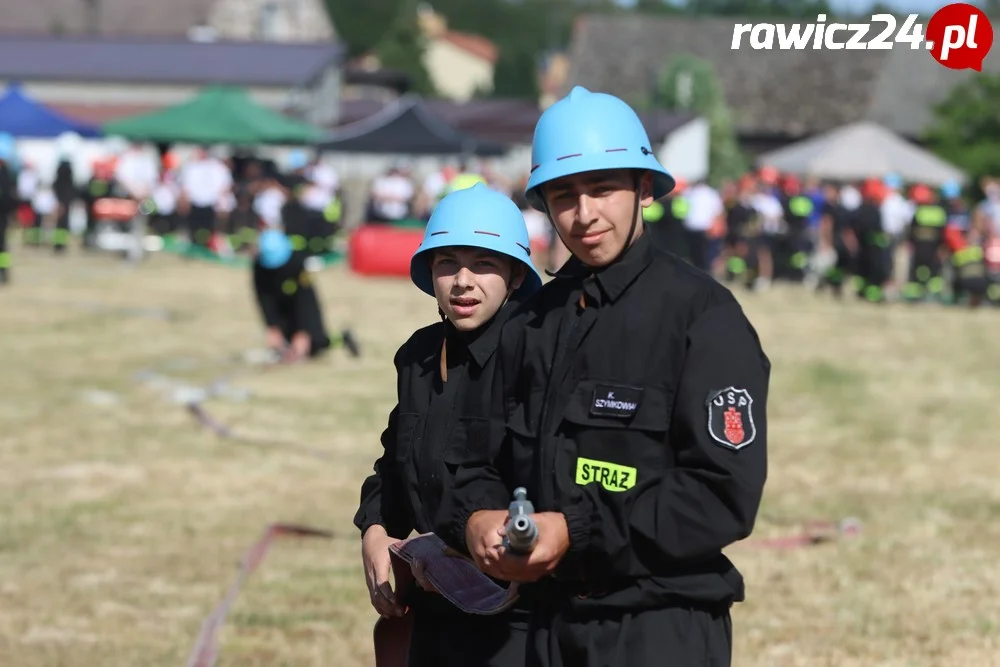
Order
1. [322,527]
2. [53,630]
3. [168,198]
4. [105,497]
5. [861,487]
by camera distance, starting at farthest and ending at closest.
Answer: [168,198] < [861,487] < [105,497] < [322,527] < [53,630]

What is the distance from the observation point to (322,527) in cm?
873

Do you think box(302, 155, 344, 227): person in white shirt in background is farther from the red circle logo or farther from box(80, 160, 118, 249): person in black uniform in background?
the red circle logo

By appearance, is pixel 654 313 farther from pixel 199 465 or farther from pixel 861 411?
pixel 861 411

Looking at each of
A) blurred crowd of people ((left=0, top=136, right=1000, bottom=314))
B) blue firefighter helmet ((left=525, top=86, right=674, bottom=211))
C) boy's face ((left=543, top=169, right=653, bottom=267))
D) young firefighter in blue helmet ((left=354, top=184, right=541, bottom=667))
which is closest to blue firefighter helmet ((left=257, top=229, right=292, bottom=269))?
blurred crowd of people ((left=0, top=136, right=1000, bottom=314))

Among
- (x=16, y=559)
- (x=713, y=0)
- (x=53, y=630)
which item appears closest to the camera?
(x=53, y=630)

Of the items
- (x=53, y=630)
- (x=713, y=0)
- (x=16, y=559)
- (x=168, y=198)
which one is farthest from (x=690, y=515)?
(x=713, y=0)

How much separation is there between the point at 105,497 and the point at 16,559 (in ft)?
4.85

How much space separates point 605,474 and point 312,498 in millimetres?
6724

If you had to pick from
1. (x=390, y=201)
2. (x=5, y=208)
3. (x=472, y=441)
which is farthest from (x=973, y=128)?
(x=472, y=441)

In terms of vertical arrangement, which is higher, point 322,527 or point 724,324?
point 724,324

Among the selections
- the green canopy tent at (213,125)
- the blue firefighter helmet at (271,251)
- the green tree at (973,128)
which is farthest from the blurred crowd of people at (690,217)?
the green tree at (973,128)

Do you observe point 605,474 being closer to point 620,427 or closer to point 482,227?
point 620,427

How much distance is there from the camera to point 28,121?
3072 centimetres


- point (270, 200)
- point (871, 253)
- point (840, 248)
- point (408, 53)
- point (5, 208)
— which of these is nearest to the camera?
point (270, 200)
